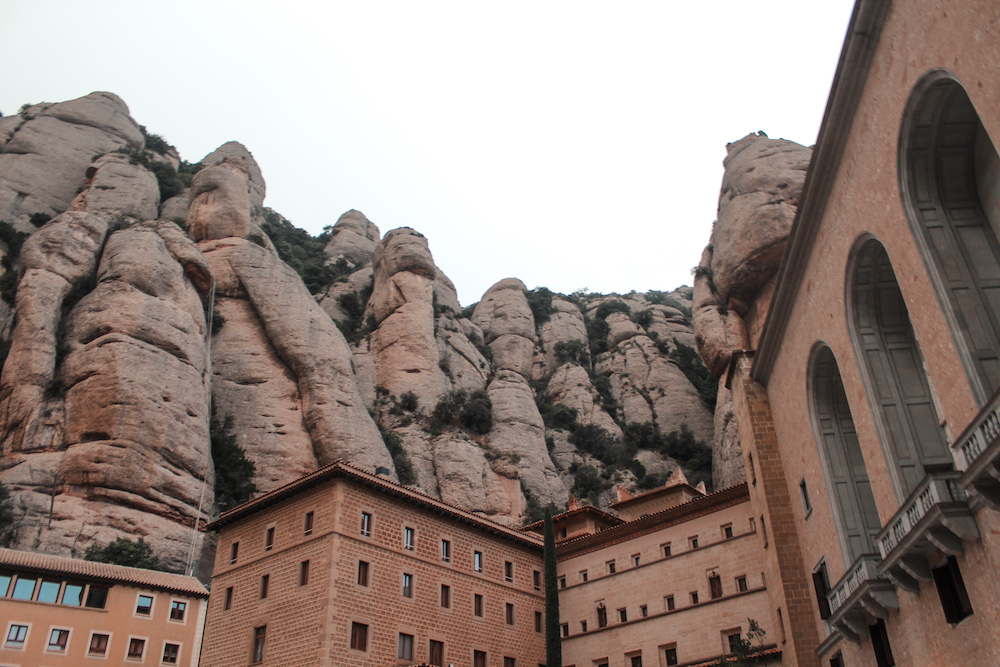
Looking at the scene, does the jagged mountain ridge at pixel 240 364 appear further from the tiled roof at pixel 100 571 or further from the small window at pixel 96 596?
the small window at pixel 96 596

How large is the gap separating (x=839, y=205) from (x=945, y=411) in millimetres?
6212

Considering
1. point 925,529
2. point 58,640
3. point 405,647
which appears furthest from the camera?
point 58,640

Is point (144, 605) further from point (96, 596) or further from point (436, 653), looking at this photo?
point (436, 653)

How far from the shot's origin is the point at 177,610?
33812 millimetres

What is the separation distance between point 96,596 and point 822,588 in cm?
2891

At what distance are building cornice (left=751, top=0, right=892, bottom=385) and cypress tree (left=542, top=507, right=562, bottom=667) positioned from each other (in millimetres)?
15554

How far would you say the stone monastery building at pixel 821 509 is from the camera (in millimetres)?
12922

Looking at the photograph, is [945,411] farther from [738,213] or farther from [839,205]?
[738,213]

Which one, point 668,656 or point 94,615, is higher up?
point 94,615

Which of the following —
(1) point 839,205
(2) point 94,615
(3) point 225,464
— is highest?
(3) point 225,464

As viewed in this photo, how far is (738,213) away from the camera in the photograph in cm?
4825

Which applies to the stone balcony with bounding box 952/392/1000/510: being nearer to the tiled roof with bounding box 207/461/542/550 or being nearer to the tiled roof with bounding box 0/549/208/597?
the tiled roof with bounding box 207/461/542/550

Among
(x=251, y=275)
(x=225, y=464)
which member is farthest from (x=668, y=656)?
(x=251, y=275)

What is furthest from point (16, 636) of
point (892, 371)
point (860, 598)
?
point (892, 371)
